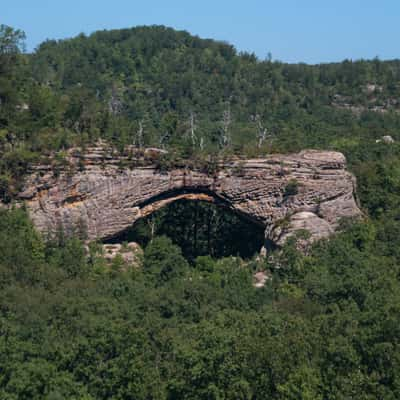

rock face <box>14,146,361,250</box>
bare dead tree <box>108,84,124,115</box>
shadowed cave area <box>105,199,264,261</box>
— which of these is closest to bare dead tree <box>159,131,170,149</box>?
shadowed cave area <box>105,199,264,261</box>

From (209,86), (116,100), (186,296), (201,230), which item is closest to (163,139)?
(201,230)

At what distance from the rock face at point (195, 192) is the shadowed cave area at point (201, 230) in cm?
172

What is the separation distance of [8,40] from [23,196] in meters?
9.48

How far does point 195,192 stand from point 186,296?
258 inches

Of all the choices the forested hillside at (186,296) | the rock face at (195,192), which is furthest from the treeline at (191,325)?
the rock face at (195,192)

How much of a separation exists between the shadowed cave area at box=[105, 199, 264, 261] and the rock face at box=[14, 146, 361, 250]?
1720mm

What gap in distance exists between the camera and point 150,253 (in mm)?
35062

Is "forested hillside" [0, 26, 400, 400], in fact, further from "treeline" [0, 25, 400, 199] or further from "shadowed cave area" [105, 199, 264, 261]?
"treeline" [0, 25, 400, 199]

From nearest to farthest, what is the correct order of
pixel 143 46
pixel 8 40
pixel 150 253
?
pixel 150 253 → pixel 8 40 → pixel 143 46

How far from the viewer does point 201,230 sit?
40.1m

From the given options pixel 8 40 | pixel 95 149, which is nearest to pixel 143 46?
pixel 8 40

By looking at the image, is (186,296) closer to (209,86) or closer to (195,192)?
(195,192)

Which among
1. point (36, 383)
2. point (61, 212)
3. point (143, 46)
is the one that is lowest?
point (36, 383)

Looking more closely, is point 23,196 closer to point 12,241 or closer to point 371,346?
point 12,241
